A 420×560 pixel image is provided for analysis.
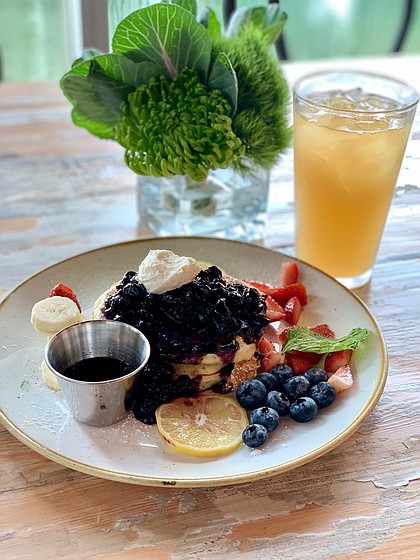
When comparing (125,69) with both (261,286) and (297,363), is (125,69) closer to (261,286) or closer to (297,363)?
(261,286)

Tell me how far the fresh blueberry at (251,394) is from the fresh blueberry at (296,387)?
0.04 metres

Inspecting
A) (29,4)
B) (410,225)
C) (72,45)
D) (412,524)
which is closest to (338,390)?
(412,524)

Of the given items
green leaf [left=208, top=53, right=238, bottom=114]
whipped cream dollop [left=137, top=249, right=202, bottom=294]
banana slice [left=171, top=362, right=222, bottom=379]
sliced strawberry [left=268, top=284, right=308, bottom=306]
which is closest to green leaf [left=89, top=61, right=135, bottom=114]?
green leaf [left=208, top=53, right=238, bottom=114]

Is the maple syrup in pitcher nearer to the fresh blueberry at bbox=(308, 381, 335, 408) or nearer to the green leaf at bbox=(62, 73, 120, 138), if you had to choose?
the fresh blueberry at bbox=(308, 381, 335, 408)

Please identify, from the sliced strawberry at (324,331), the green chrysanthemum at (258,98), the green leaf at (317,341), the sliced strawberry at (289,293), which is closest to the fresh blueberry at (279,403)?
the green leaf at (317,341)

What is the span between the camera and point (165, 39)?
152cm

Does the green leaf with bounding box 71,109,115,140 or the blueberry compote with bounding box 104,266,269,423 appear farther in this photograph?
the green leaf with bounding box 71,109,115,140

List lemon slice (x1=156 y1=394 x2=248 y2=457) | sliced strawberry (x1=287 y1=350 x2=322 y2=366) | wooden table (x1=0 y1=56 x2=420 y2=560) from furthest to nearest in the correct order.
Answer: sliced strawberry (x1=287 y1=350 x2=322 y2=366)
lemon slice (x1=156 y1=394 x2=248 y2=457)
wooden table (x1=0 y1=56 x2=420 y2=560)

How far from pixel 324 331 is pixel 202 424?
14.2 inches

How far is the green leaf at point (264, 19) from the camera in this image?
5.70 ft

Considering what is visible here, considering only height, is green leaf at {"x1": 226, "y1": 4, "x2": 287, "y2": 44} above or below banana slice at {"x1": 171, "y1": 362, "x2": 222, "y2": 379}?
above

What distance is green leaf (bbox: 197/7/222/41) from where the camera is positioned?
1661 millimetres

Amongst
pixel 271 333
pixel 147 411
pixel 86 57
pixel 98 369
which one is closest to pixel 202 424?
pixel 147 411

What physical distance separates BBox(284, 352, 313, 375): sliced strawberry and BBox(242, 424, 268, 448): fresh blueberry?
19 centimetres
